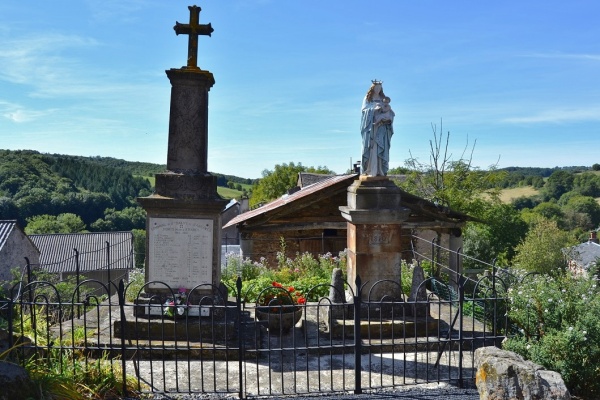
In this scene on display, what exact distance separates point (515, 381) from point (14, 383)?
475cm

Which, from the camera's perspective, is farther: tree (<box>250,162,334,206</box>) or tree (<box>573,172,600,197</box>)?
tree (<box>573,172,600,197</box>)

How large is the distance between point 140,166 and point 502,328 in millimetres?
91505

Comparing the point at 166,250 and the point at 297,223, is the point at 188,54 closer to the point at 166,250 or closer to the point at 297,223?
the point at 166,250

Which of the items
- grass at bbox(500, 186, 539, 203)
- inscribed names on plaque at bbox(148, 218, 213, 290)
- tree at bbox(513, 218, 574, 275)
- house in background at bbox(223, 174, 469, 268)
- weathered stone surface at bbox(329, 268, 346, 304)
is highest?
grass at bbox(500, 186, 539, 203)

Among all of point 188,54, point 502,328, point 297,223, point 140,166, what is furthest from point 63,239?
point 140,166

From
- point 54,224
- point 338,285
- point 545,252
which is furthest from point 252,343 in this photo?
point 54,224

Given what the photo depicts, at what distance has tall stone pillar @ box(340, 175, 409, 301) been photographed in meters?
8.08

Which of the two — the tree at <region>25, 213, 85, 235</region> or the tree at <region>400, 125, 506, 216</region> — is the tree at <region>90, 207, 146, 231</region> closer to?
the tree at <region>25, 213, 85, 235</region>

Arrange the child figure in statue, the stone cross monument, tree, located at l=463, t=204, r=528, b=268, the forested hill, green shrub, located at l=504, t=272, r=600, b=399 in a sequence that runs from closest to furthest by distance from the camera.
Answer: green shrub, located at l=504, t=272, r=600, b=399, the stone cross monument, the child figure in statue, tree, located at l=463, t=204, r=528, b=268, the forested hill

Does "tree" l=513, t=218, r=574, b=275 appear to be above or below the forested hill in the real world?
below

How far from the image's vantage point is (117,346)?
267 inches

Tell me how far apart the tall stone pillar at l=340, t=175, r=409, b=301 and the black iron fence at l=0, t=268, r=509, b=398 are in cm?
43

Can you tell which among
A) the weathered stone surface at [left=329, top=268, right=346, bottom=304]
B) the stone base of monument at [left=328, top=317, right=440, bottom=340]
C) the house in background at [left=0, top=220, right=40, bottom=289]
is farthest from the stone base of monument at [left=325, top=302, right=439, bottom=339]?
the house in background at [left=0, top=220, right=40, bottom=289]

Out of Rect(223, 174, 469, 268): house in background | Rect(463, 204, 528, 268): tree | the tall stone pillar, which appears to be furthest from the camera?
Rect(463, 204, 528, 268): tree
